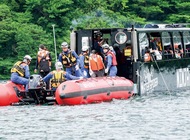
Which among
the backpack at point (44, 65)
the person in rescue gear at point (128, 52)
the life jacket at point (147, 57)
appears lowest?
the backpack at point (44, 65)

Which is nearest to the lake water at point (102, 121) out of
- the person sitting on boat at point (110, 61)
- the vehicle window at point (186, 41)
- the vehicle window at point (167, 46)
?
the person sitting on boat at point (110, 61)

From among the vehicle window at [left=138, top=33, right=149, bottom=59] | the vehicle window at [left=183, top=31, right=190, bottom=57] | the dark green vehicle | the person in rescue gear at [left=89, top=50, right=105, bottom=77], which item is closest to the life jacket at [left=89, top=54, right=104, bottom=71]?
the person in rescue gear at [left=89, top=50, right=105, bottom=77]

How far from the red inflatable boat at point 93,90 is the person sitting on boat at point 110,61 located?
87cm

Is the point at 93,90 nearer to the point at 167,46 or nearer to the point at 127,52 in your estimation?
the point at 127,52

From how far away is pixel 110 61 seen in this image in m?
30.6

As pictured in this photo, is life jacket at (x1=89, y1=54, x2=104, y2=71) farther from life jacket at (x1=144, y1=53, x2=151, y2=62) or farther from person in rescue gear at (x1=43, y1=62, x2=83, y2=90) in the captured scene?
person in rescue gear at (x1=43, y1=62, x2=83, y2=90)

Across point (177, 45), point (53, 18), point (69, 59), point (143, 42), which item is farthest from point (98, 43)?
point (53, 18)

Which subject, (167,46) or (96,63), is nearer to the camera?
(96,63)

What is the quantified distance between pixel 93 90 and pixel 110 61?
8.75 feet

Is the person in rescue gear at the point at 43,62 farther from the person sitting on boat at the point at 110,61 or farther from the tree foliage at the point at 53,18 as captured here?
the tree foliage at the point at 53,18

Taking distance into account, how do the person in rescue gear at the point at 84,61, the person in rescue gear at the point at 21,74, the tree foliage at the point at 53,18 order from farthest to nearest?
the tree foliage at the point at 53,18 → the person in rescue gear at the point at 84,61 → the person in rescue gear at the point at 21,74

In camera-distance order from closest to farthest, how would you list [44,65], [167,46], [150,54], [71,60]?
[71,60]
[150,54]
[44,65]
[167,46]

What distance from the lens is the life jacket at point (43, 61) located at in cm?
3266

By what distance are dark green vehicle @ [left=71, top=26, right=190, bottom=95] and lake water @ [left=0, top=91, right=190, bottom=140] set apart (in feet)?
5.62
